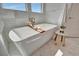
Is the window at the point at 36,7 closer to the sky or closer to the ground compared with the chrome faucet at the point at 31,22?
closer to the sky

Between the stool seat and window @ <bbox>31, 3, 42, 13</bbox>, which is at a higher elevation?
window @ <bbox>31, 3, 42, 13</bbox>

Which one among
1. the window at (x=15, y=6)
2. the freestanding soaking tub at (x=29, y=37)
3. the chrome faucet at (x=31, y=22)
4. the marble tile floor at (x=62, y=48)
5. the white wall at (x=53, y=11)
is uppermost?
the window at (x=15, y=6)

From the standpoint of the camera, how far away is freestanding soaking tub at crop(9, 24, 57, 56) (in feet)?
3.66

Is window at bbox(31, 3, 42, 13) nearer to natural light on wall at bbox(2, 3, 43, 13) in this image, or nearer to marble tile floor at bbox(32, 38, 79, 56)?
natural light on wall at bbox(2, 3, 43, 13)

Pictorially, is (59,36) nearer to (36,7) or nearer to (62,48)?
(62,48)

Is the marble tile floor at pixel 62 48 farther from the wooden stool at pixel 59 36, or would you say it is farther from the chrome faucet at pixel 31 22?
the chrome faucet at pixel 31 22

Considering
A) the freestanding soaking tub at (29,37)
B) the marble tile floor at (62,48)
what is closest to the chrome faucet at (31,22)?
the freestanding soaking tub at (29,37)

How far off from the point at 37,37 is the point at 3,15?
1.05 ft

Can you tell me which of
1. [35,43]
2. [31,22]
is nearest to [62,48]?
[35,43]

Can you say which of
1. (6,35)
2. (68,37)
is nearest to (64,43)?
(68,37)

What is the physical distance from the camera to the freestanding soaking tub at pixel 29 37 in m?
1.11

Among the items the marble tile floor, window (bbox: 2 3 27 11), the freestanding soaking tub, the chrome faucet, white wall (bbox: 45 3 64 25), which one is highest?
window (bbox: 2 3 27 11)

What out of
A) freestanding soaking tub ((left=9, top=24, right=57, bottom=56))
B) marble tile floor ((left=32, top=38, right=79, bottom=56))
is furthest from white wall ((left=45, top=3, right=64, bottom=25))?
marble tile floor ((left=32, top=38, right=79, bottom=56))

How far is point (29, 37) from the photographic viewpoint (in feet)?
3.67
